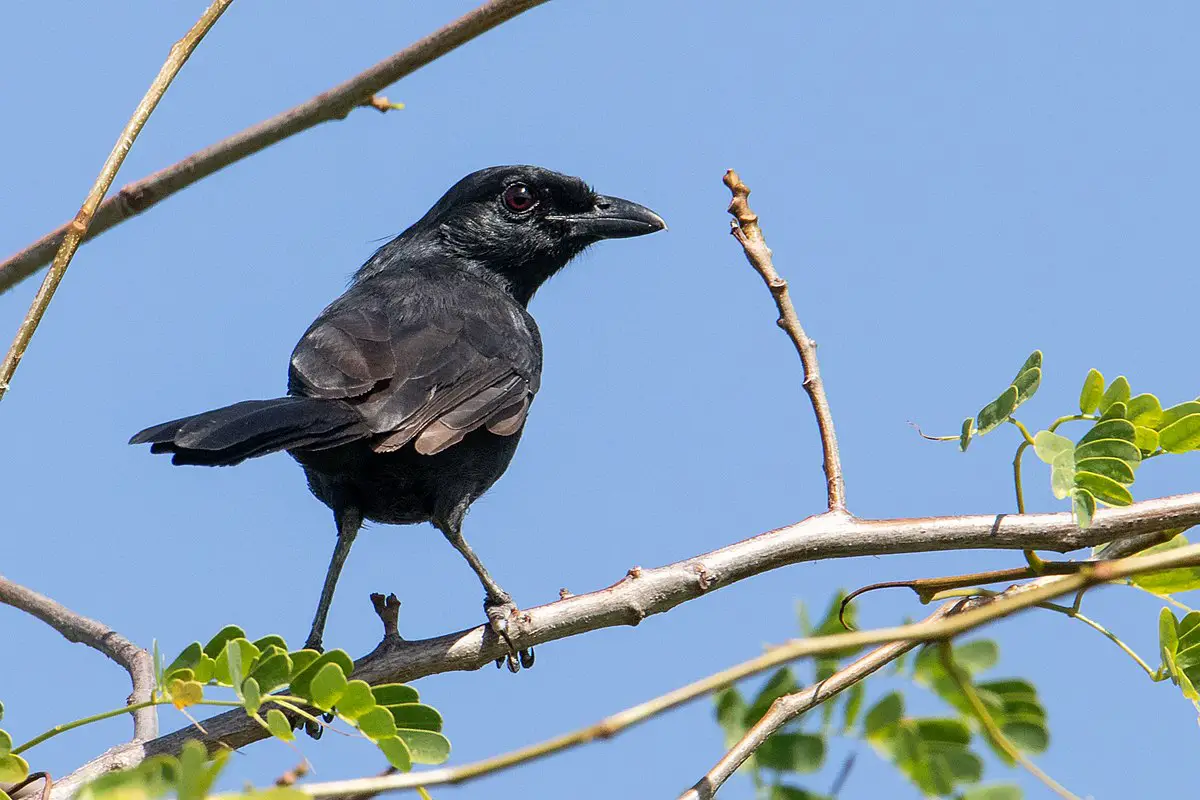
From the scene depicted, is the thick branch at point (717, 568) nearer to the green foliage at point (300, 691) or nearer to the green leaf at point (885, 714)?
the green leaf at point (885, 714)

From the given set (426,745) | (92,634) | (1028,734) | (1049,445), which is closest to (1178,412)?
(1049,445)

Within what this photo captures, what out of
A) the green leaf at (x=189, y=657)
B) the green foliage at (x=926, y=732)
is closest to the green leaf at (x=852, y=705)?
the green foliage at (x=926, y=732)

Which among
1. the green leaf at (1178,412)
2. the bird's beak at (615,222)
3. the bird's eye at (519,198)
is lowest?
the green leaf at (1178,412)

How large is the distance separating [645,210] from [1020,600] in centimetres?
507

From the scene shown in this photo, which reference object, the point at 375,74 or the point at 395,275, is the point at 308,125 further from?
the point at 395,275

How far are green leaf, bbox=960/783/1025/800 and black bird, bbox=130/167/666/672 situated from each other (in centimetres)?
169

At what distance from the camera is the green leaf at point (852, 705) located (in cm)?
299

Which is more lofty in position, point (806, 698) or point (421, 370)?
point (421, 370)

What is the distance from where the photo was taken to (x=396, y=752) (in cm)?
273

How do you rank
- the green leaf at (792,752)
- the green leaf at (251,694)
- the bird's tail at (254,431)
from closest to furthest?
the green leaf at (251,694) < the green leaf at (792,752) < the bird's tail at (254,431)

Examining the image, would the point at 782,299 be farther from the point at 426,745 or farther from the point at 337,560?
the point at 337,560

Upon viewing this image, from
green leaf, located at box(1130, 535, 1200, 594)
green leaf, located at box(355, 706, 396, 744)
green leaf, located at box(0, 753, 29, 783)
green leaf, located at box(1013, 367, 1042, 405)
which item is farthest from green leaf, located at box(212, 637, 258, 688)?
green leaf, located at box(1130, 535, 1200, 594)

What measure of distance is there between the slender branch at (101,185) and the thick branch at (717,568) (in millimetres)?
1059

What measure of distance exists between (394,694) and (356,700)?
0.18 m
